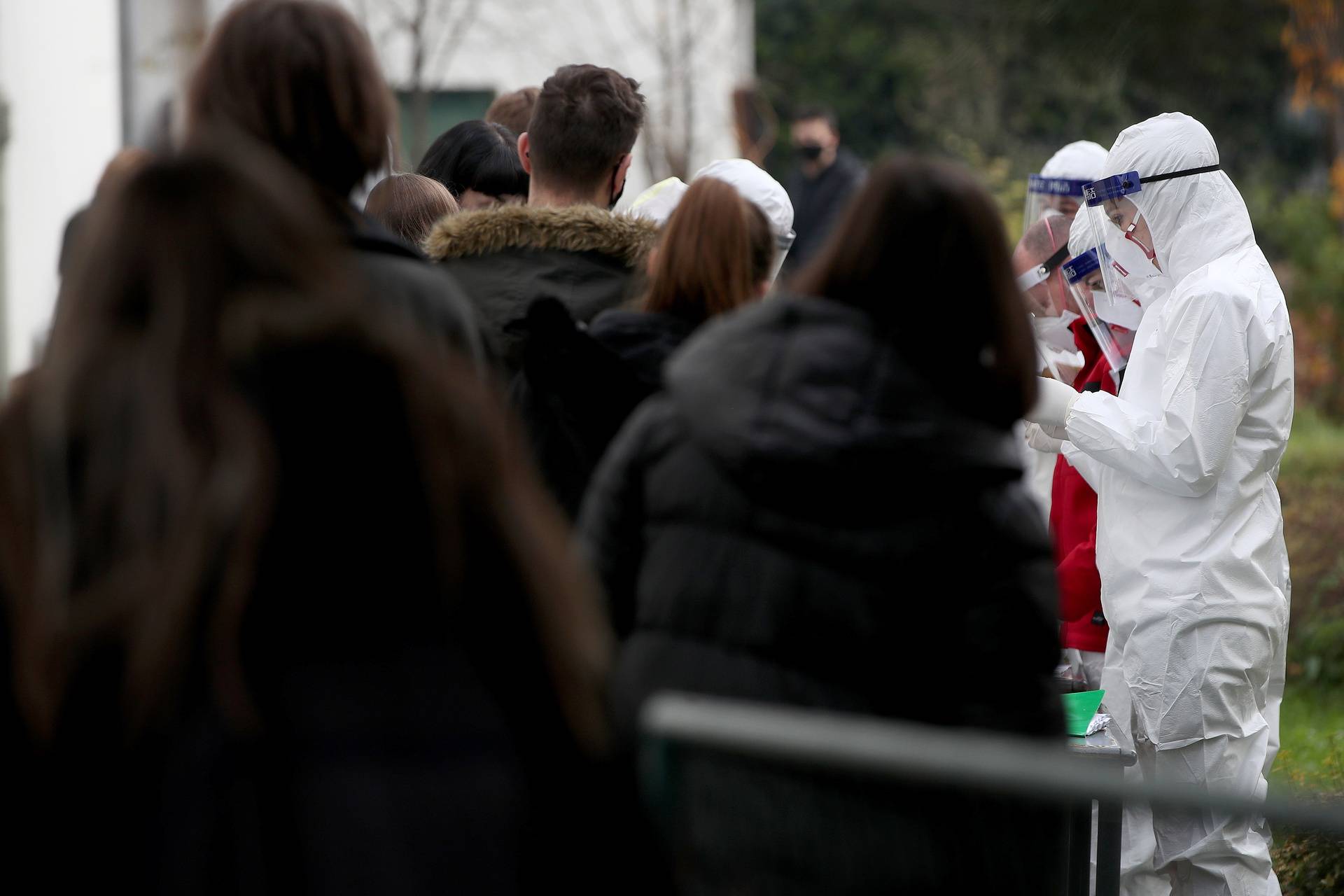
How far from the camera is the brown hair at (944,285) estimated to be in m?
2.26

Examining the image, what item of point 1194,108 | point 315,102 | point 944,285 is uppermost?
point 315,102

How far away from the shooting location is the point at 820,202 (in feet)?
35.8

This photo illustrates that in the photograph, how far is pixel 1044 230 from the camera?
485 centimetres

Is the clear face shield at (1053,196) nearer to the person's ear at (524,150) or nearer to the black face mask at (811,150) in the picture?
the person's ear at (524,150)

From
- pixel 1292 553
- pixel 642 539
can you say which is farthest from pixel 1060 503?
pixel 1292 553

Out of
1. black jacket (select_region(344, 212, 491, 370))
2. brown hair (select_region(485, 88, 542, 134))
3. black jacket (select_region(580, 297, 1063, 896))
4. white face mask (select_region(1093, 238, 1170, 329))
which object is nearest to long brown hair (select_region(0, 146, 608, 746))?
black jacket (select_region(344, 212, 491, 370))

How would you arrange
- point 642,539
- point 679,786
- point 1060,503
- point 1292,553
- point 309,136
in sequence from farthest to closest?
point 1292,553 < point 1060,503 < point 642,539 < point 309,136 < point 679,786

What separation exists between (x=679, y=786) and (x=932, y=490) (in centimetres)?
65

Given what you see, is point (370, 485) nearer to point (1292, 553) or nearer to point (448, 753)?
point (448, 753)

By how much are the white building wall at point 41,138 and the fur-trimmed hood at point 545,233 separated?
520 centimetres

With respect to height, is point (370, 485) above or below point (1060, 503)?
above

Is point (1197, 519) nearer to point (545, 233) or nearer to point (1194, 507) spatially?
point (1194, 507)

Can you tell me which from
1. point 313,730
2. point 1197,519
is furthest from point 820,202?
point 313,730

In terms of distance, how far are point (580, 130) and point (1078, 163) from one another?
88.3 inches
